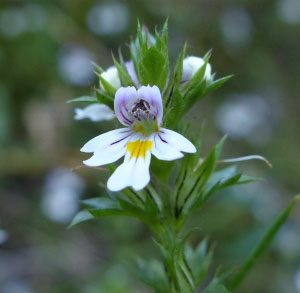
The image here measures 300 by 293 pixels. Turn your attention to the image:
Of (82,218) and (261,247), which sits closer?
(82,218)

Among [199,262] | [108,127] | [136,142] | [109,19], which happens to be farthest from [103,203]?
[109,19]

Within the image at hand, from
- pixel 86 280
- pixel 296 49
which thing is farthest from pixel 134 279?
pixel 296 49

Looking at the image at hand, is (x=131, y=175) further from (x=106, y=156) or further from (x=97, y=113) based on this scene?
(x=97, y=113)

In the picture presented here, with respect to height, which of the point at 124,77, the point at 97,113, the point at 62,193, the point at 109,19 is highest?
the point at 124,77

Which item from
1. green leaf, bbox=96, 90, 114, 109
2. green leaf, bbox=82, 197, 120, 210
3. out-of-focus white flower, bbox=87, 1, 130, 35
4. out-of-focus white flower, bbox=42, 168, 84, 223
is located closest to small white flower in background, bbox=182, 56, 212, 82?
green leaf, bbox=96, 90, 114, 109

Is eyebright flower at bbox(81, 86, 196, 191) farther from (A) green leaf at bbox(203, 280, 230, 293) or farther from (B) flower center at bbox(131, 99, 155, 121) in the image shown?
(A) green leaf at bbox(203, 280, 230, 293)

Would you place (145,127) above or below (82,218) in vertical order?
above

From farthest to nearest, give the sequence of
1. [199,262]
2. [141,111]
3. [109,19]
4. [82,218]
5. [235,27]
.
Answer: [235,27]
[109,19]
[199,262]
[141,111]
[82,218]
